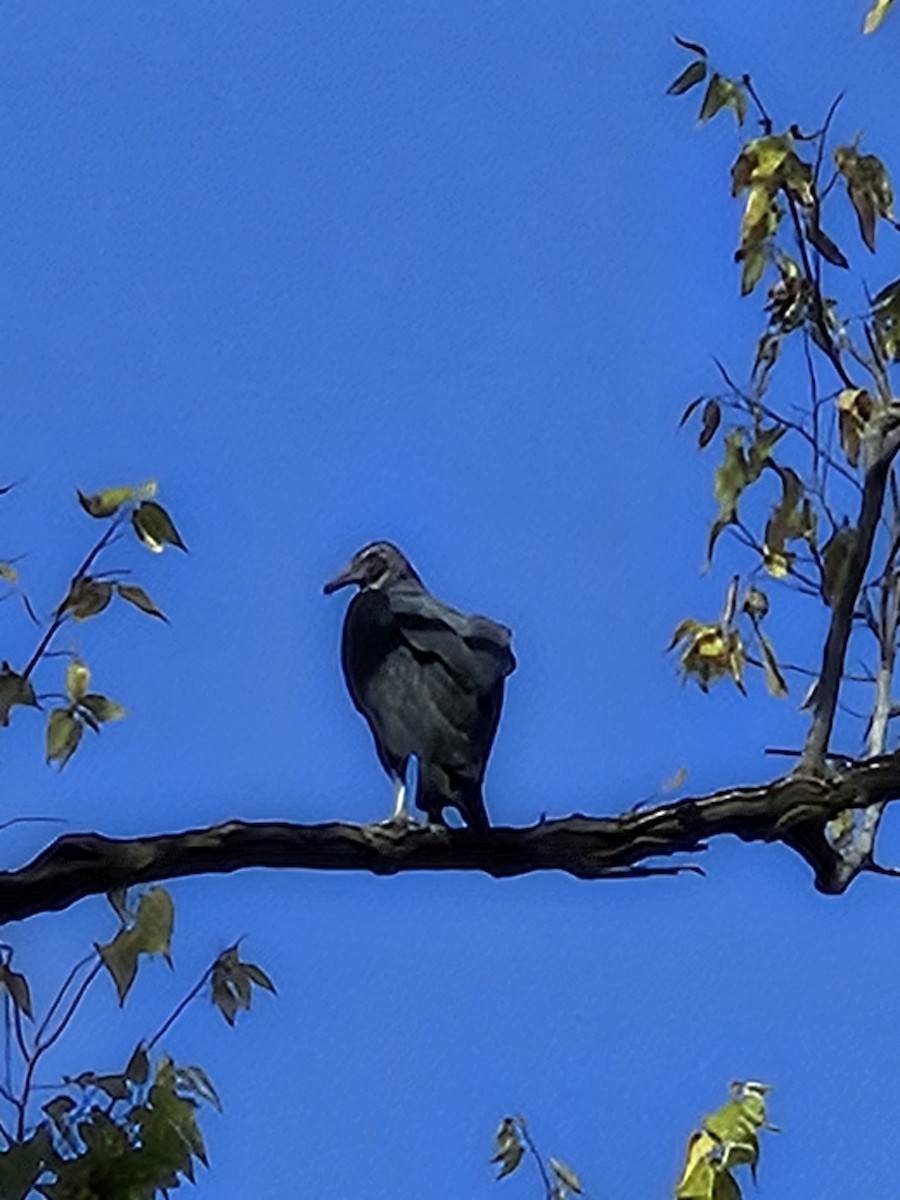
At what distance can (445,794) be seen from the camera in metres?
5.37

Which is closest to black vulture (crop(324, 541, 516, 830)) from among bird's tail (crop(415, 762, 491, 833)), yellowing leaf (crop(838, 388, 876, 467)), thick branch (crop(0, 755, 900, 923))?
bird's tail (crop(415, 762, 491, 833))

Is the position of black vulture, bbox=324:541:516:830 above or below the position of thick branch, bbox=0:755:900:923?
above

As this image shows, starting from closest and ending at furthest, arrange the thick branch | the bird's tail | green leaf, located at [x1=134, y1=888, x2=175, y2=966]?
the thick branch → green leaf, located at [x1=134, y1=888, x2=175, y2=966] → the bird's tail

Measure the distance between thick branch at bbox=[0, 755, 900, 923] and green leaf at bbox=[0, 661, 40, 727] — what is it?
0.40 metres

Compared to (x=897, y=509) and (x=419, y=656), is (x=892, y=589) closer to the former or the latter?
(x=897, y=509)

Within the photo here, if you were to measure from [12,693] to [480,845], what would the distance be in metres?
0.76

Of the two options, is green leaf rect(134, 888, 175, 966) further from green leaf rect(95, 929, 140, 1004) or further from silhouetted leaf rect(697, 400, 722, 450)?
silhouetted leaf rect(697, 400, 722, 450)

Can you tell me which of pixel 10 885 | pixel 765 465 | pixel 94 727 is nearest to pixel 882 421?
pixel 765 465

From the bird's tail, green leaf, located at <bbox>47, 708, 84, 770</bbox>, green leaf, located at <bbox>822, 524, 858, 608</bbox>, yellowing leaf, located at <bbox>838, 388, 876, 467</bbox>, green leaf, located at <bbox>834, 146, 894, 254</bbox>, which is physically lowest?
green leaf, located at <bbox>47, 708, 84, 770</bbox>

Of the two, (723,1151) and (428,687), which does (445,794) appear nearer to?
(428,687)

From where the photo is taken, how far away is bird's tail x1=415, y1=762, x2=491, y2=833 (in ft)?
17.5

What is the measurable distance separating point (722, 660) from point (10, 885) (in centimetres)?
189

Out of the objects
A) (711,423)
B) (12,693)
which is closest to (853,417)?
(711,423)

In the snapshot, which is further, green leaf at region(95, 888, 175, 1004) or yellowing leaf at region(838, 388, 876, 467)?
yellowing leaf at region(838, 388, 876, 467)
